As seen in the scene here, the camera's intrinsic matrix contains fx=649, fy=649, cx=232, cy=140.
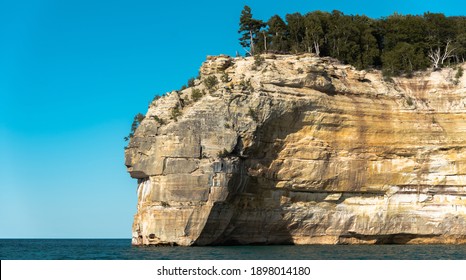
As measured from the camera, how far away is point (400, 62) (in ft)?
184

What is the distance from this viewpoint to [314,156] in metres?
49.3

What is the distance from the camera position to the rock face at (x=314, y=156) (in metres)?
47.6

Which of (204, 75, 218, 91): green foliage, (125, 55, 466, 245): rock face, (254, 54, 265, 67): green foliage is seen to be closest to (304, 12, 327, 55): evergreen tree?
(125, 55, 466, 245): rock face

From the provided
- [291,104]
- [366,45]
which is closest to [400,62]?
[366,45]

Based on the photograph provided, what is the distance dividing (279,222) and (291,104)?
8.98 m

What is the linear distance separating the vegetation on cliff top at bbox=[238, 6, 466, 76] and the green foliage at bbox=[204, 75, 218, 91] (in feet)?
23.2

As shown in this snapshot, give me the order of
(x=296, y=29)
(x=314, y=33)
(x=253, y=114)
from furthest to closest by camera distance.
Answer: (x=296, y=29), (x=314, y=33), (x=253, y=114)

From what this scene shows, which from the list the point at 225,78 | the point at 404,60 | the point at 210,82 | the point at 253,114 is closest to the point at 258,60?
the point at 225,78

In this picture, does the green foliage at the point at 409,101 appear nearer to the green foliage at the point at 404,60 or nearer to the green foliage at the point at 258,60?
the green foliage at the point at 404,60

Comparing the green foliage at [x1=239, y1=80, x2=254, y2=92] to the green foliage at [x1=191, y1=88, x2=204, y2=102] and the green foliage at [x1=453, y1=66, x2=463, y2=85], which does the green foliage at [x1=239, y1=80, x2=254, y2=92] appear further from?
the green foliage at [x1=453, y1=66, x2=463, y2=85]

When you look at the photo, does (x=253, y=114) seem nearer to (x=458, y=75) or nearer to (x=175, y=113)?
(x=175, y=113)

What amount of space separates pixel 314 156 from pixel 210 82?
9.88 metres

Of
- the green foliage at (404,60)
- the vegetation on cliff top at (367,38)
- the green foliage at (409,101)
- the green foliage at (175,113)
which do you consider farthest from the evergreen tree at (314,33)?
the green foliage at (175,113)
